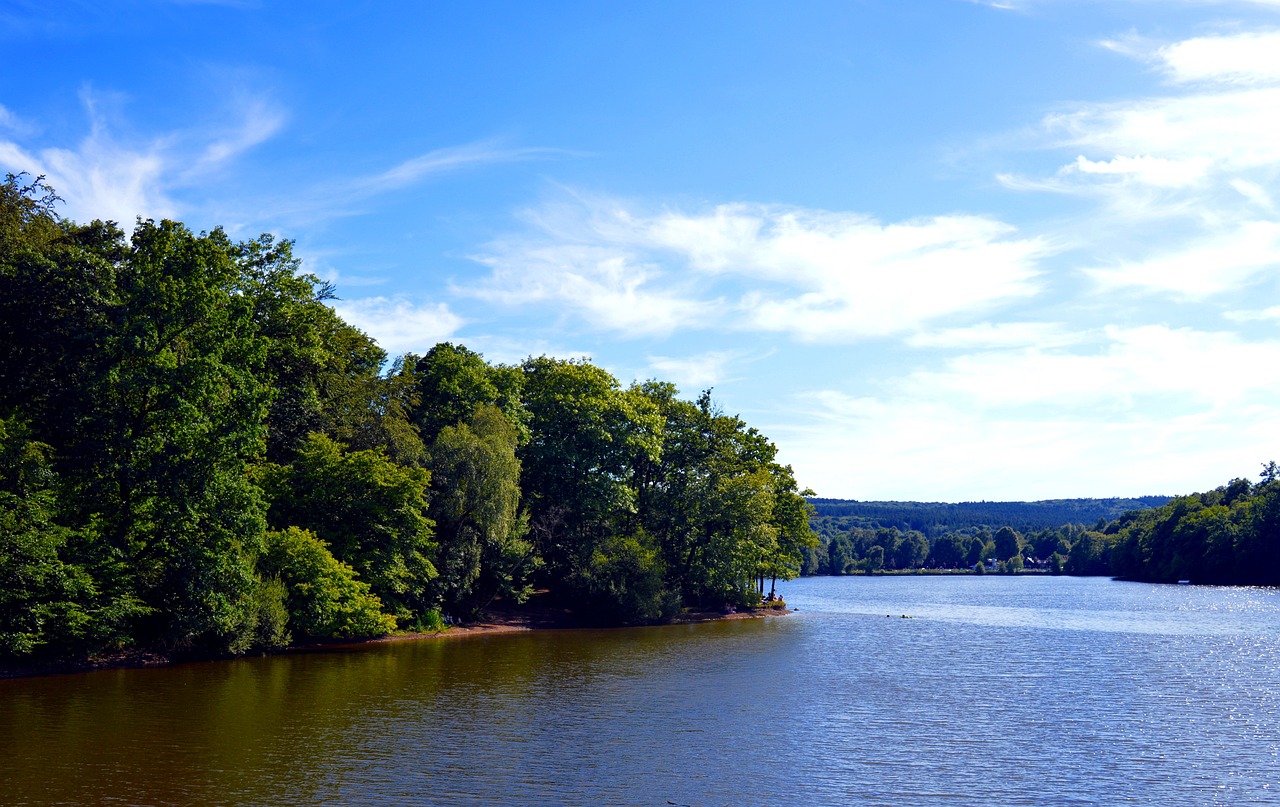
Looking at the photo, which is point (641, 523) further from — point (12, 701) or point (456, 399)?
point (12, 701)

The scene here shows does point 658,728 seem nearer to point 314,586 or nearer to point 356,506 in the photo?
point 314,586

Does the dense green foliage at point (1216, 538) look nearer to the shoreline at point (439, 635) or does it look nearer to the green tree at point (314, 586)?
the shoreline at point (439, 635)

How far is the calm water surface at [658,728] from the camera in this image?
24281 millimetres

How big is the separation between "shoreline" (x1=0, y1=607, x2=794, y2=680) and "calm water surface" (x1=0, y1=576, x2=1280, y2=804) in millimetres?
Result: 1379

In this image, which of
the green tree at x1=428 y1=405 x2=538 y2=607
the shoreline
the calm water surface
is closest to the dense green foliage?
the shoreline

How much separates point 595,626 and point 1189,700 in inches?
1864

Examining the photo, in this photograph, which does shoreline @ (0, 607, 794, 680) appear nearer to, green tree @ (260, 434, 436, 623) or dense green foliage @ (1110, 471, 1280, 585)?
green tree @ (260, 434, 436, 623)

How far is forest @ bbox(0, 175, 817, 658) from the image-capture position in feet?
140

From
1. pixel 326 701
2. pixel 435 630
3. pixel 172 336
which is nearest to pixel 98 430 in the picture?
pixel 172 336

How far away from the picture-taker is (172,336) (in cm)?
4459

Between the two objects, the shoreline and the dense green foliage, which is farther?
the dense green foliage

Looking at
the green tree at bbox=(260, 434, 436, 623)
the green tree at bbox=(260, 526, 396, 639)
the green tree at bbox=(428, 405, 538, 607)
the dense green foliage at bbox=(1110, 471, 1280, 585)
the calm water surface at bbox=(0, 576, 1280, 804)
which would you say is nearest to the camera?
the calm water surface at bbox=(0, 576, 1280, 804)

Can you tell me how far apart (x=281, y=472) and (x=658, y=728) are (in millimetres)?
33687

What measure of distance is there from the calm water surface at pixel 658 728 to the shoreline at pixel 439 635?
4.52ft
